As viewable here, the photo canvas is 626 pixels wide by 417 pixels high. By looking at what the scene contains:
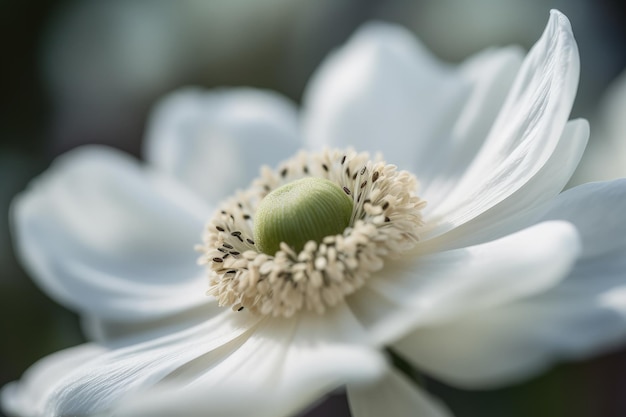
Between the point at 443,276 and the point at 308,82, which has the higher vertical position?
the point at 308,82

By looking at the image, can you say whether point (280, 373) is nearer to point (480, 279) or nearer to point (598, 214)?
point (480, 279)

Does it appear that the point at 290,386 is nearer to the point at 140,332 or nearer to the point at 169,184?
the point at 140,332

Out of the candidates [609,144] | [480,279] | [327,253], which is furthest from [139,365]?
[609,144]

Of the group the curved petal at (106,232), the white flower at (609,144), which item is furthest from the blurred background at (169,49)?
the curved petal at (106,232)

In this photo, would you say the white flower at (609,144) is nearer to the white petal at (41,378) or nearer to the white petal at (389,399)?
the white petal at (389,399)

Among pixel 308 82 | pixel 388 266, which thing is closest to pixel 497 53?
pixel 388 266

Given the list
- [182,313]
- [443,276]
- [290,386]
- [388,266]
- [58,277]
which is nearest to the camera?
[290,386]
